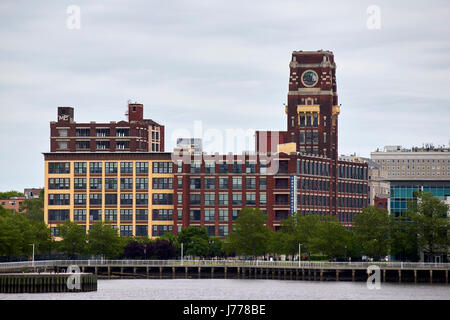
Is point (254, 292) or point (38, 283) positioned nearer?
point (38, 283)

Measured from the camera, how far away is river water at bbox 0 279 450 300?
16512 centimetres

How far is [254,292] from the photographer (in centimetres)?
17750

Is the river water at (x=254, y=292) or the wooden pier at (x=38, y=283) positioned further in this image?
the wooden pier at (x=38, y=283)

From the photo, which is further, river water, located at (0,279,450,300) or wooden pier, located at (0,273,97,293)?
wooden pier, located at (0,273,97,293)

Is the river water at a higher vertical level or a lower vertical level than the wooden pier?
lower

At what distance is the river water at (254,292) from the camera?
165125mm

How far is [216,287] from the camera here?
19038 centimetres

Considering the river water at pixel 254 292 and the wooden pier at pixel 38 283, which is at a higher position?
the wooden pier at pixel 38 283

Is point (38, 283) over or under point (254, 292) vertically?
over
